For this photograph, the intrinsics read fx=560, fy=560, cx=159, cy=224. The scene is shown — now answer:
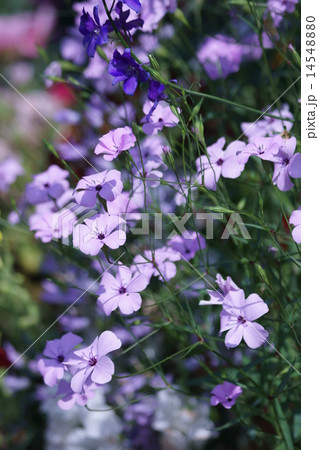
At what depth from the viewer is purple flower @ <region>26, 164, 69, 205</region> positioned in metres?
0.64

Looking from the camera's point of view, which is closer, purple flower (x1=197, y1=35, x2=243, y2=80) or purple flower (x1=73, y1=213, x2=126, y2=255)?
purple flower (x1=73, y1=213, x2=126, y2=255)

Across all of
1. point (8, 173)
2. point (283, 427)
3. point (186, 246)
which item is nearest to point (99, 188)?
point (186, 246)

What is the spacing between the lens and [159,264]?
578 mm

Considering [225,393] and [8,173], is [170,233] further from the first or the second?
[8,173]

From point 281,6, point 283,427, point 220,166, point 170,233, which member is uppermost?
point 281,6

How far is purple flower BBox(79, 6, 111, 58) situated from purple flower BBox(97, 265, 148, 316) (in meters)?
0.20

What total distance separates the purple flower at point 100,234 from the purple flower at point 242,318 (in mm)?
107

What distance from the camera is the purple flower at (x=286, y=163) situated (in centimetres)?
50

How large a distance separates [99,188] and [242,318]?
0.56ft

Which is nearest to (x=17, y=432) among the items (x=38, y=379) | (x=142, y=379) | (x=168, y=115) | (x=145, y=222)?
(x=38, y=379)

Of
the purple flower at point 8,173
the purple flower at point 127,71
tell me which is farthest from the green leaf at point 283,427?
the purple flower at point 8,173

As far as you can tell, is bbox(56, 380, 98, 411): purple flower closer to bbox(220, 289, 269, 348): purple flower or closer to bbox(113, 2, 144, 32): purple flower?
bbox(220, 289, 269, 348): purple flower

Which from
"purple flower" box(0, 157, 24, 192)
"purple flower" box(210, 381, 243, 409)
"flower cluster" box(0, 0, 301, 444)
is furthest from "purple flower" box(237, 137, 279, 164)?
"purple flower" box(0, 157, 24, 192)

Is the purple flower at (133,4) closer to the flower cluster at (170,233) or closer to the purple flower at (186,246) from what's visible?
the flower cluster at (170,233)
